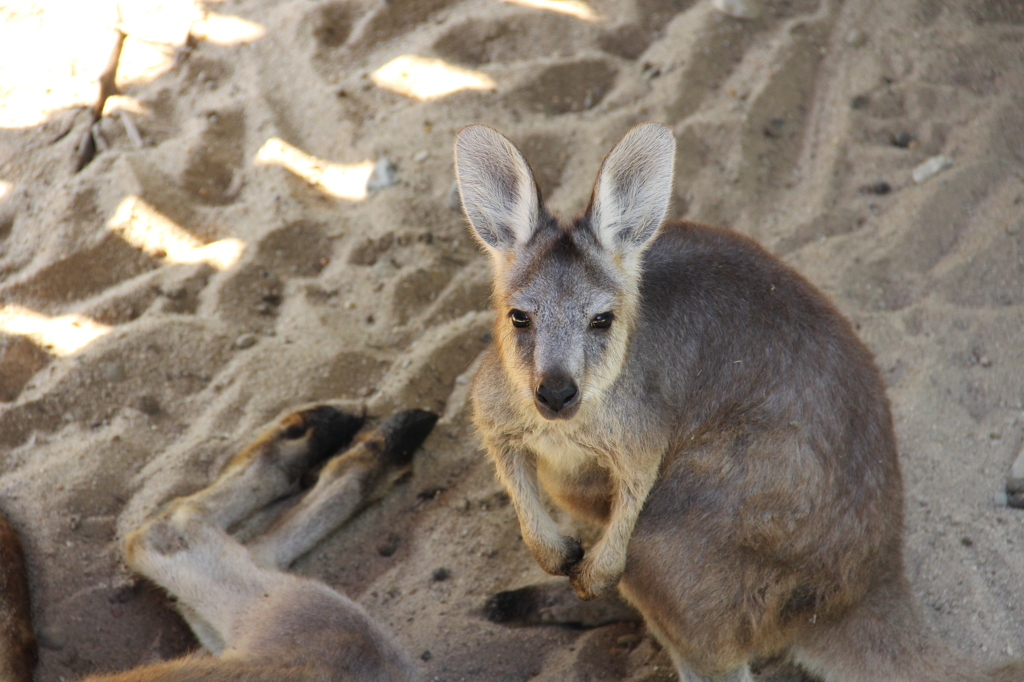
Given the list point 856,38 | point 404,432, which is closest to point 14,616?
point 404,432

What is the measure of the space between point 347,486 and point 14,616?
3.63 ft

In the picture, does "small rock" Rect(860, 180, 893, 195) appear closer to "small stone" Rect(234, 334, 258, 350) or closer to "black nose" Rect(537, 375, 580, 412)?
"black nose" Rect(537, 375, 580, 412)

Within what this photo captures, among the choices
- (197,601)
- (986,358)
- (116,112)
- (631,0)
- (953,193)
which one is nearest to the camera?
(197,601)

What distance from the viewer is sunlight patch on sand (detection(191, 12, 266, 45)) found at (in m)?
4.38

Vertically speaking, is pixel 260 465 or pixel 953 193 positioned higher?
pixel 953 193

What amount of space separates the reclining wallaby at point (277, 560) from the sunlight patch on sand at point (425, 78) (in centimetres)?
177

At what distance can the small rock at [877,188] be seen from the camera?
3857mm

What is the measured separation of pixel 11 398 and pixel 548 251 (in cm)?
225

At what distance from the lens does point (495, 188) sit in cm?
248

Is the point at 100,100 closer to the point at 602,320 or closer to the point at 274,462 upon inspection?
the point at 274,462

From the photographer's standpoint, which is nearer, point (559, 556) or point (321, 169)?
point (559, 556)

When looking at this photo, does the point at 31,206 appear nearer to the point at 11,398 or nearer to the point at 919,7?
the point at 11,398

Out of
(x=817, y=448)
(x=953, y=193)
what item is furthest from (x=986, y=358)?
(x=817, y=448)

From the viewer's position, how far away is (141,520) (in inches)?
120
